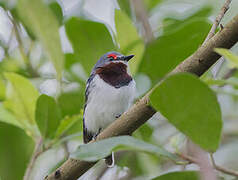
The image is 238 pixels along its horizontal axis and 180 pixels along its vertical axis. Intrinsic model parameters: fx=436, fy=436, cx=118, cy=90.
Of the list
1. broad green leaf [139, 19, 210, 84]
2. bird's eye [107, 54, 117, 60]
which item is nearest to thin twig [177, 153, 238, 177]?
broad green leaf [139, 19, 210, 84]

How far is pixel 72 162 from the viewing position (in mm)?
2070

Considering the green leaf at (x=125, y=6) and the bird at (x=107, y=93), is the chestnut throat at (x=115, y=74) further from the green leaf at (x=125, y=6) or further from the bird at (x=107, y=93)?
the green leaf at (x=125, y=6)

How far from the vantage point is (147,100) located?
177cm

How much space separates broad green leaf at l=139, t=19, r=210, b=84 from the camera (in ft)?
8.21

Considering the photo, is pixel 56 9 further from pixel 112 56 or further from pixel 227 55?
pixel 227 55

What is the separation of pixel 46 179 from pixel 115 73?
1.98 metres

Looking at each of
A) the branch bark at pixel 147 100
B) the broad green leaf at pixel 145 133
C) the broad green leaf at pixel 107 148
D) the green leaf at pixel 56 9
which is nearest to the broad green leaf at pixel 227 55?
the branch bark at pixel 147 100

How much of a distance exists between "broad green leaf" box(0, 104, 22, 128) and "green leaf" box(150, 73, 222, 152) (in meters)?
1.20

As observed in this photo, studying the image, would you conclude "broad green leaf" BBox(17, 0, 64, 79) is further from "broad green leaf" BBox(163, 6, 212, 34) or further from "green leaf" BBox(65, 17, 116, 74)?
"broad green leaf" BBox(163, 6, 212, 34)

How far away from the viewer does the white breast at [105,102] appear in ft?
12.2

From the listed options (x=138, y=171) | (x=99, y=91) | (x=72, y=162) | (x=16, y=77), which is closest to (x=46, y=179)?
(x=72, y=162)

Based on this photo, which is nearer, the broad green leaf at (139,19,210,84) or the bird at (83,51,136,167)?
the broad green leaf at (139,19,210,84)

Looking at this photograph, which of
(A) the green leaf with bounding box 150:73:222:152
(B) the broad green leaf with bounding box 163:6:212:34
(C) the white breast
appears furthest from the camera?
(C) the white breast

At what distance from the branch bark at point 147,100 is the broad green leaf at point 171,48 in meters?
0.76
